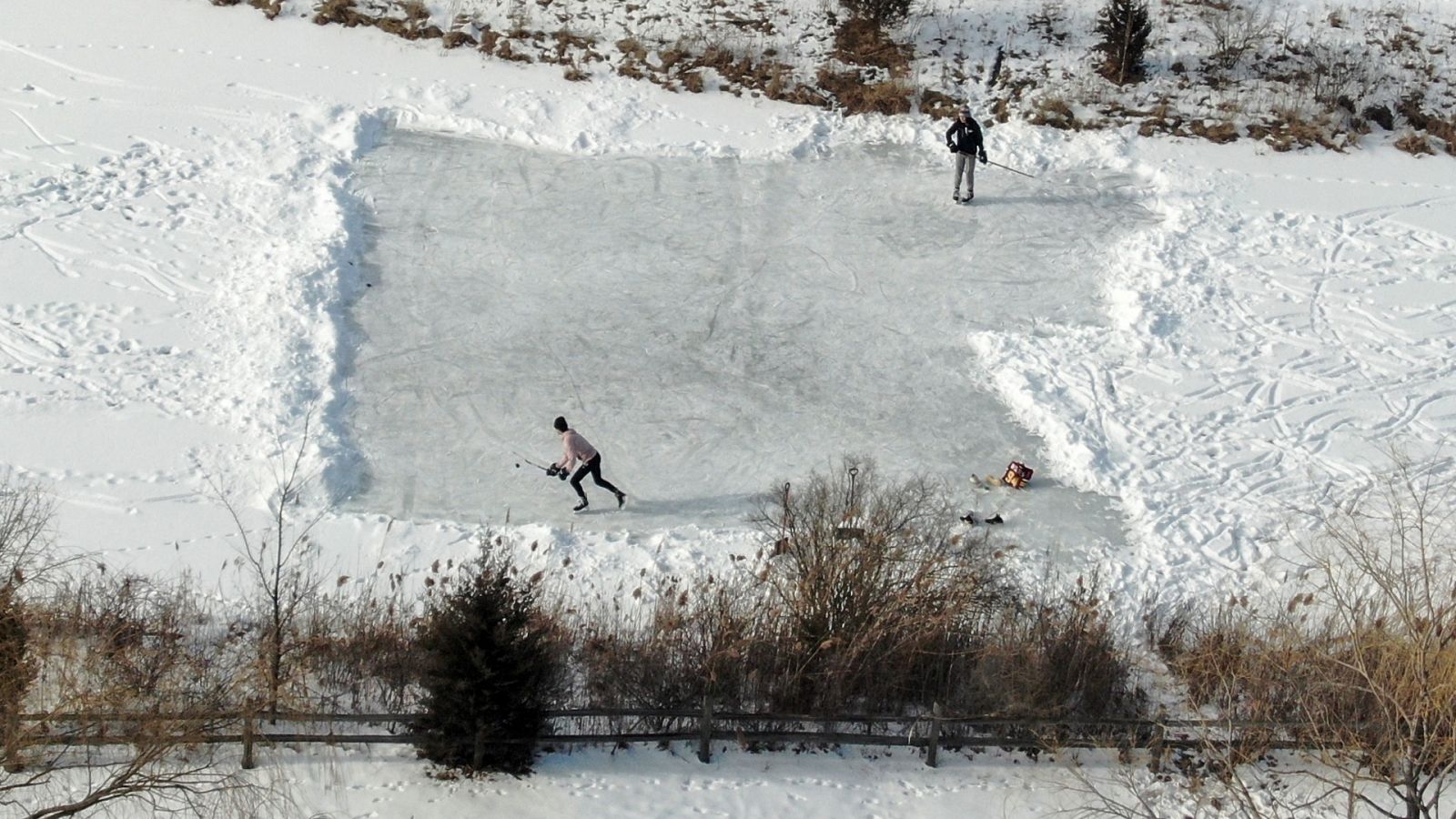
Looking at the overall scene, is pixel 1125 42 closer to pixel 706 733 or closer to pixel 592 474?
pixel 592 474

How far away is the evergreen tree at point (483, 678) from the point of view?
508 inches

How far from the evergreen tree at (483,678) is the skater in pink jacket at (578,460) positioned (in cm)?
285

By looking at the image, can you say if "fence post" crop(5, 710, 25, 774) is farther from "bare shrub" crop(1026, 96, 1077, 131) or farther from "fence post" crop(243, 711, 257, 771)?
"bare shrub" crop(1026, 96, 1077, 131)

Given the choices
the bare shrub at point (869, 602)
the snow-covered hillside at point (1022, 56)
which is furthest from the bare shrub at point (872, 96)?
the bare shrub at point (869, 602)

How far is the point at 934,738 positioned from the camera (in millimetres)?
13891

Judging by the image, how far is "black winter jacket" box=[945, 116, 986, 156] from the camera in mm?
22016

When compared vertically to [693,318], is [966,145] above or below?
above

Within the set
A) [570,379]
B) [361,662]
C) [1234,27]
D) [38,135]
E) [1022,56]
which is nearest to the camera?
[361,662]

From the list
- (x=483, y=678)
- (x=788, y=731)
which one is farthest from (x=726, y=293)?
(x=483, y=678)

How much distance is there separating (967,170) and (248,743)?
13759 millimetres

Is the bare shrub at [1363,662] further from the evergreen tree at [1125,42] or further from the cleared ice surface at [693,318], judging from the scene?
the evergreen tree at [1125,42]

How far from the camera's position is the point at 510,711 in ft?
43.4

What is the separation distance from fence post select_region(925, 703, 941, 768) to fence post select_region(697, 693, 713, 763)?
1.98m

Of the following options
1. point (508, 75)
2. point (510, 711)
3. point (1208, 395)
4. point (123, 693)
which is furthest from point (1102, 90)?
point (123, 693)
